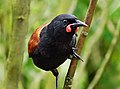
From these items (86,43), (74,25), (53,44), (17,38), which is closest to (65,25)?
(74,25)

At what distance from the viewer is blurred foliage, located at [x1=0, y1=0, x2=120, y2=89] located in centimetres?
255

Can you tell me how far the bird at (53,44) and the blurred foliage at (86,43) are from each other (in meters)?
0.50

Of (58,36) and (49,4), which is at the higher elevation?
(58,36)

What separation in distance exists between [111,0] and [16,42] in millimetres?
1831

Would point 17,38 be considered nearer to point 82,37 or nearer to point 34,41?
point 82,37

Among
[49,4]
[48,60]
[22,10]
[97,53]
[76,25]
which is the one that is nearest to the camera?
[22,10]

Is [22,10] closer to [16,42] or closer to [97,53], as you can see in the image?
[16,42]

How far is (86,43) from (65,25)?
188 centimetres

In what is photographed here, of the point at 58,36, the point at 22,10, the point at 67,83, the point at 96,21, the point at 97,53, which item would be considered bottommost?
the point at 97,53

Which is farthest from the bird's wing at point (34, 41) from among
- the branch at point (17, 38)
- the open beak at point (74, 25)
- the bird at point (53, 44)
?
the branch at point (17, 38)

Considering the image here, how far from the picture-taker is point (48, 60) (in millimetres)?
1659

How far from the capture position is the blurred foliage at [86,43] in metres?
2.55

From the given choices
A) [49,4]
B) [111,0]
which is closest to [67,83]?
[111,0]

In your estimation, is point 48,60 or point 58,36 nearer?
point 58,36
